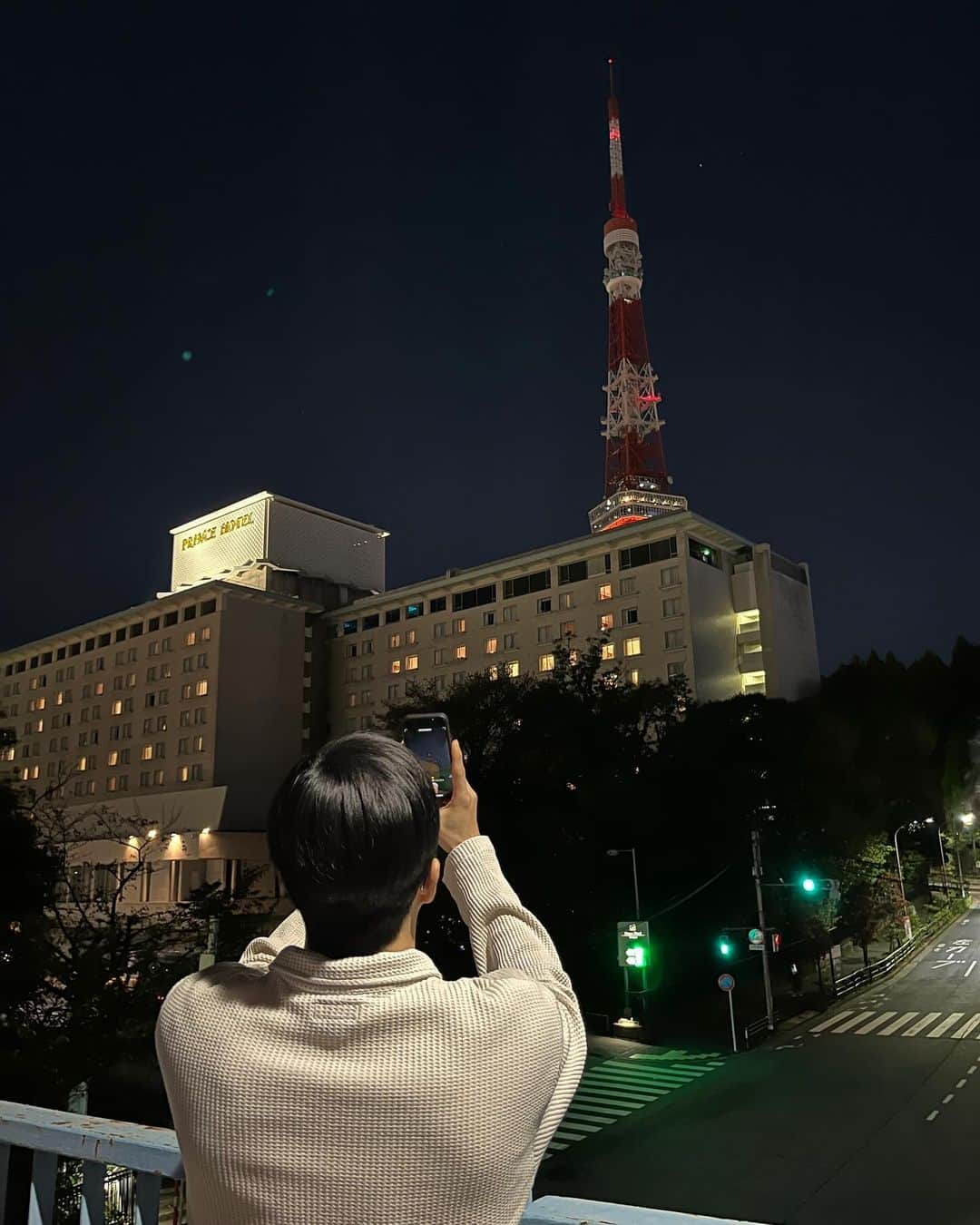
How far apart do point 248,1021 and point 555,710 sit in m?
38.6

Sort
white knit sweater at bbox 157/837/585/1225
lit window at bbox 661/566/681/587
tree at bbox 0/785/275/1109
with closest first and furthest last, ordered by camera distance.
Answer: white knit sweater at bbox 157/837/585/1225 → tree at bbox 0/785/275/1109 → lit window at bbox 661/566/681/587

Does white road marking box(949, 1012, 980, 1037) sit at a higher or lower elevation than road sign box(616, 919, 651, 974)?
lower

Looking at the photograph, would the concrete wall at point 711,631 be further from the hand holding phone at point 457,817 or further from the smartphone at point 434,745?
the hand holding phone at point 457,817

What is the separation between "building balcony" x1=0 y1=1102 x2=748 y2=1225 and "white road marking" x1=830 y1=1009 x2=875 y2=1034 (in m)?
35.4

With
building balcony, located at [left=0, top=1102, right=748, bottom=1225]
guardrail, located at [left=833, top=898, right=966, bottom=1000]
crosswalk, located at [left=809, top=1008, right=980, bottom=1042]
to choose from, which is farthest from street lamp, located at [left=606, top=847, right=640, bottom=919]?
building balcony, located at [left=0, top=1102, right=748, bottom=1225]

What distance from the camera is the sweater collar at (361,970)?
155 centimetres

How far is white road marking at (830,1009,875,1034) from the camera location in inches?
1299

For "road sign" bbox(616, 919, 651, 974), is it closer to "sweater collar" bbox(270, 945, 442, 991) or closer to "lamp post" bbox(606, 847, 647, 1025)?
"lamp post" bbox(606, 847, 647, 1025)

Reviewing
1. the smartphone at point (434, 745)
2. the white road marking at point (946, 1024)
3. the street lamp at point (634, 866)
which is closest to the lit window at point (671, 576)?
the street lamp at point (634, 866)

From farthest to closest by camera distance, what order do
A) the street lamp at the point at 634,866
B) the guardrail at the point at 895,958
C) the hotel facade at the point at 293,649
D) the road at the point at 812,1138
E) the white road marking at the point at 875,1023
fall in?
1. the hotel facade at the point at 293,649
2. the guardrail at the point at 895,958
3. the white road marking at the point at 875,1023
4. the street lamp at the point at 634,866
5. the road at the point at 812,1138

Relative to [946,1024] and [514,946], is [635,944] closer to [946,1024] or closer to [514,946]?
[946,1024]

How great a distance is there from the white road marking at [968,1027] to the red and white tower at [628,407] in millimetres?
59620

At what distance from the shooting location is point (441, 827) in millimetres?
1952

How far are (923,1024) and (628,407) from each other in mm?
73806
